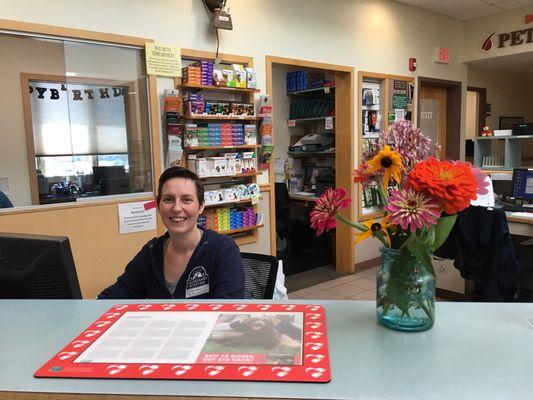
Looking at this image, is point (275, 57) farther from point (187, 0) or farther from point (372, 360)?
point (372, 360)

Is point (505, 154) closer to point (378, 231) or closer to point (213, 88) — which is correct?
point (213, 88)

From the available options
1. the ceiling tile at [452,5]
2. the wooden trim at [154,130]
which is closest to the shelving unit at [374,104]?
the ceiling tile at [452,5]

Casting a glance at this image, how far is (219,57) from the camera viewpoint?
364 cm

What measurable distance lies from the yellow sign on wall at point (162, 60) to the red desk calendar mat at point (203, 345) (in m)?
2.56

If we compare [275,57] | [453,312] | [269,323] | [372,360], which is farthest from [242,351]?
[275,57]

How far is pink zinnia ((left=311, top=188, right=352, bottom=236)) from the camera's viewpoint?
1.00 meters

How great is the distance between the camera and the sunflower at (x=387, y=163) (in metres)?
0.96

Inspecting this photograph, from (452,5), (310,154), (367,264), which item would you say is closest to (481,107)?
(452,5)

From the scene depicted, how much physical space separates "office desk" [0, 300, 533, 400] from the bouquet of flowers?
0.11 metres

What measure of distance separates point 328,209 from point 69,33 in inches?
104

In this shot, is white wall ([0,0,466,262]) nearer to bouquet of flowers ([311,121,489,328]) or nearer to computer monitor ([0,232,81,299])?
computer monitor ([0,232,81,299])

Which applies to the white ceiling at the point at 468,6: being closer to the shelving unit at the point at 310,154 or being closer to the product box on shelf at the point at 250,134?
the shelving unit at the point at 310,154

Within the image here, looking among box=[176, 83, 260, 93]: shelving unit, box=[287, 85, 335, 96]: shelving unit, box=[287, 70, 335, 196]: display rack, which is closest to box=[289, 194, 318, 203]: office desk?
box=[287, 70, 335, 196]: display rack

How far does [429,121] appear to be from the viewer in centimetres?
594
